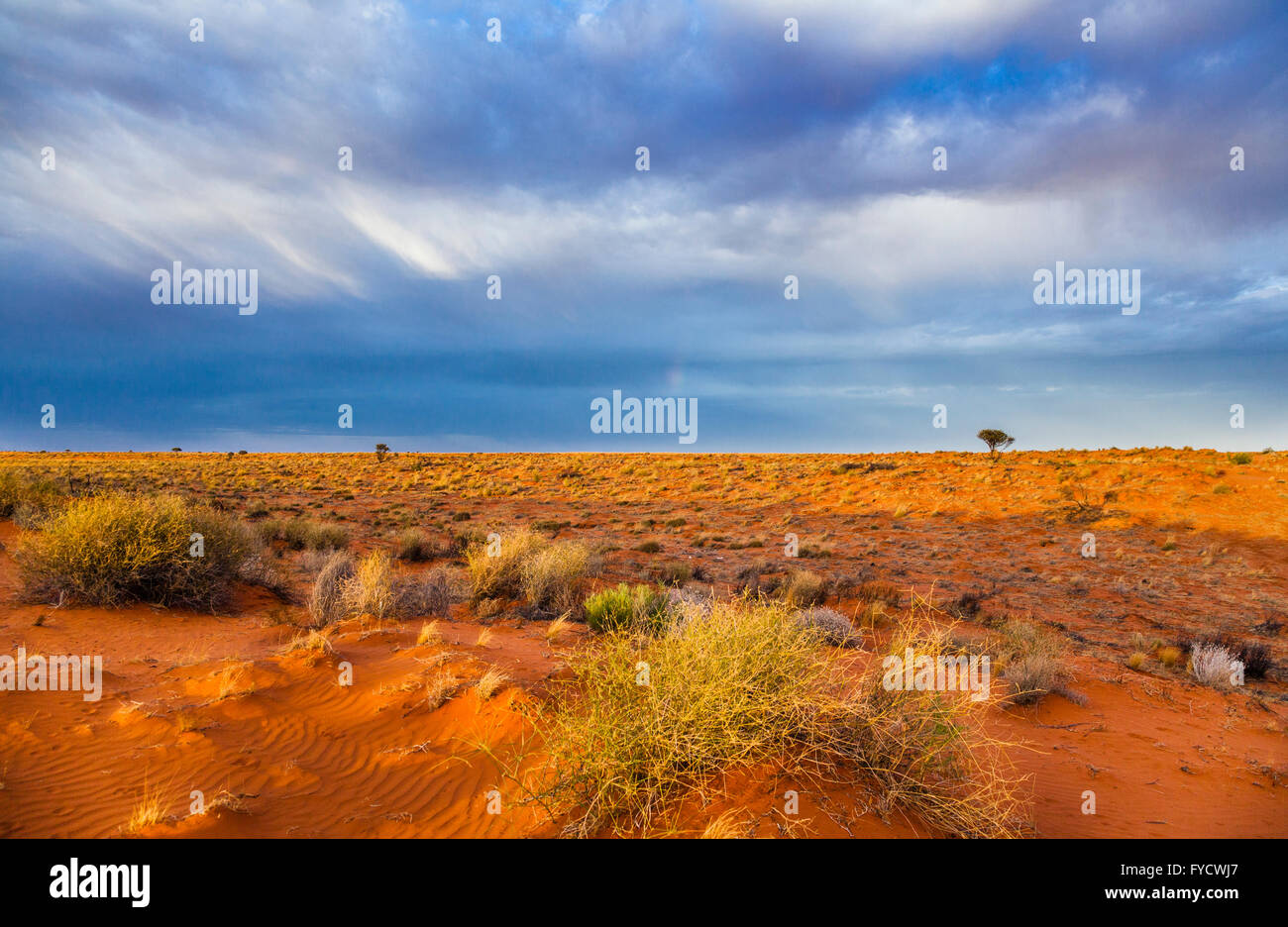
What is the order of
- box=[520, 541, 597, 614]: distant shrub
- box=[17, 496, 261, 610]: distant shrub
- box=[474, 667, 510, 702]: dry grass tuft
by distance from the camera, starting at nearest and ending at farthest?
box=[474, 667, 510, 702]: dry grass tuft → box=[17, 496, 261, 610]: distant shrub → box=[520, 541, 597, 614]: distant shrub

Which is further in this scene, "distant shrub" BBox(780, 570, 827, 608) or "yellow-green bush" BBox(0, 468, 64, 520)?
"yellow-green bush" BBox(0, 468, 64, 520)

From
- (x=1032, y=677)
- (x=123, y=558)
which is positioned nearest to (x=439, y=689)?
(x=123, y=558)

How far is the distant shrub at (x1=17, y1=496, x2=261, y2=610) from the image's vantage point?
9695mm

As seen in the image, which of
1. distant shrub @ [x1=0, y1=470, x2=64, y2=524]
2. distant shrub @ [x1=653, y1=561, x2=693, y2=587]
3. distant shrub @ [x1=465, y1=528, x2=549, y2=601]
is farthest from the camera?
distant shrub @ [x1=0, y1=470, x2=64, y2=524]

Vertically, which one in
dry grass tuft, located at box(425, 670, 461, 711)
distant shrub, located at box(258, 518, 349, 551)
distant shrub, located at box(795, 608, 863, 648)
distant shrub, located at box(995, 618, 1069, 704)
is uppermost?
distant shrub, located at box(258, 518, 349, 551)

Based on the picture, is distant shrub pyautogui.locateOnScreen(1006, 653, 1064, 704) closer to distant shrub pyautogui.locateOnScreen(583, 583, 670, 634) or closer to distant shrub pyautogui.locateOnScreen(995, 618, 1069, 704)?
distant shrub pyautogui.locateOnScreen(995, 618, 1069, 704)

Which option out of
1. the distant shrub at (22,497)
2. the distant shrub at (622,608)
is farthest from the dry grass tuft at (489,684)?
the distant shrub at (22,497)

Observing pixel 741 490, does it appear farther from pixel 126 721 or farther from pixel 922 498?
pixel 126 721

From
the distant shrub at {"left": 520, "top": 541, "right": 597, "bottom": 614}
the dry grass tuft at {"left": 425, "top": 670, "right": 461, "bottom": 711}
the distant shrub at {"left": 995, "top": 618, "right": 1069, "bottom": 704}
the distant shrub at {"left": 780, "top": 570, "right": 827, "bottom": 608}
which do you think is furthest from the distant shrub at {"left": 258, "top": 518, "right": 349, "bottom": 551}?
the distant shrub at {"left": 995, "top": 618, "right": 1069, "bottom": 704}

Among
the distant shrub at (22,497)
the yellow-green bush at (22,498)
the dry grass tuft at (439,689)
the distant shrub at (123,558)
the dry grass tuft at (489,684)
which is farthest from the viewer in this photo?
the distant shrub at (22,497)

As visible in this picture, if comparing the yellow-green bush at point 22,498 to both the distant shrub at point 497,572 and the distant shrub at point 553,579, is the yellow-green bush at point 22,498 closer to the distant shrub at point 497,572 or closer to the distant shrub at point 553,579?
the distant shrub at point 497,572

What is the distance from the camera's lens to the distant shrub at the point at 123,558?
9695 millimetres

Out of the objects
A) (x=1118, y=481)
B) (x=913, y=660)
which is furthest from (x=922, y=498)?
(x=913, y=660)

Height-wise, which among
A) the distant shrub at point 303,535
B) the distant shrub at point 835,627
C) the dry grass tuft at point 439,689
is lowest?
the distant shrub at point 835,627
